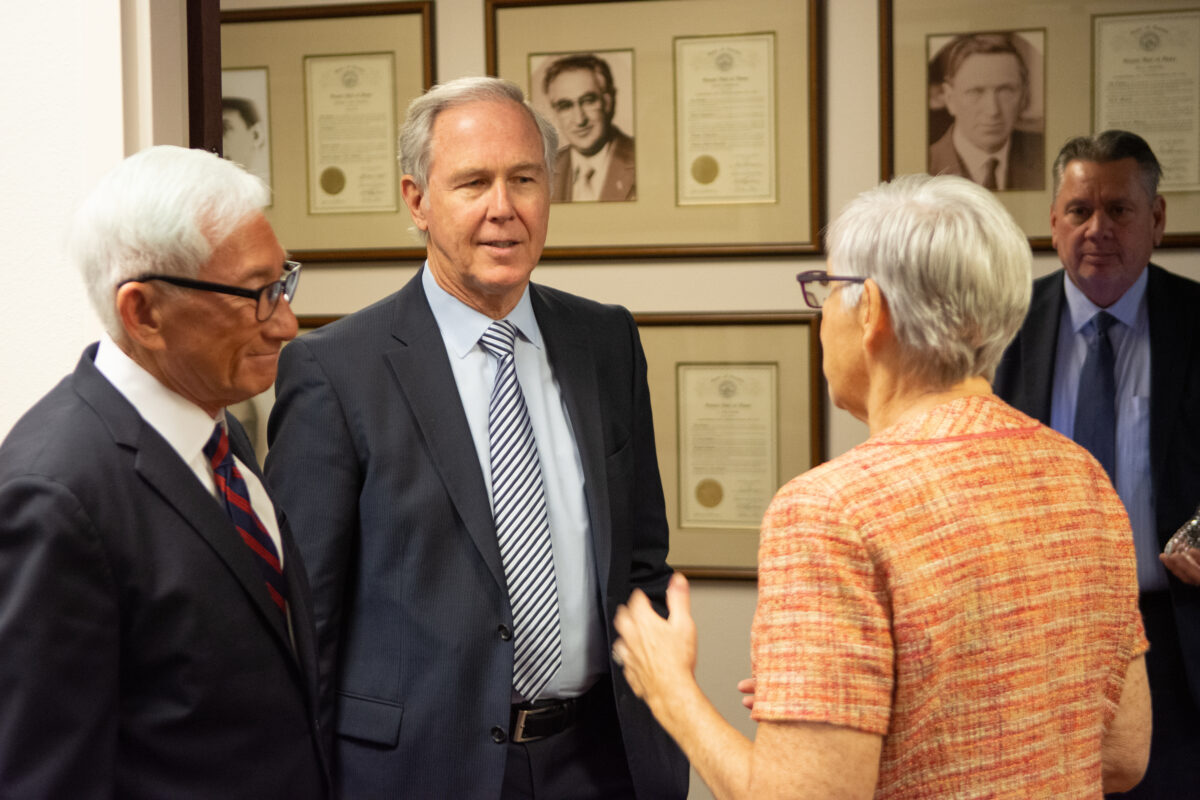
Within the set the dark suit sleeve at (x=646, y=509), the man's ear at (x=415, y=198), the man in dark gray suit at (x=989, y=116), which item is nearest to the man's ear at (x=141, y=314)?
the man's ear at (x=415, y=198)

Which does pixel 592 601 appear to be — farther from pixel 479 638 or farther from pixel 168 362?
pixel 168 362

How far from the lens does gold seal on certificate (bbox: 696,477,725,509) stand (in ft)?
10.3

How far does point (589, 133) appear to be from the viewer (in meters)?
3.09

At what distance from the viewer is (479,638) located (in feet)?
5.49

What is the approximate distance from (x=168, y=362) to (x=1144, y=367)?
2.21m

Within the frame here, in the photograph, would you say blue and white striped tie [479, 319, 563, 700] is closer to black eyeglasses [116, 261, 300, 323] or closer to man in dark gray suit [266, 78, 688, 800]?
man in dark gray suit [266, 78, 688, 800]

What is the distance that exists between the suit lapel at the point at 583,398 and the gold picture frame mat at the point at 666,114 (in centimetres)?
110

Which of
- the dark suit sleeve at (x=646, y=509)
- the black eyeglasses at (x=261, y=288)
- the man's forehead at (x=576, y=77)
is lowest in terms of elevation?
the dark suit sleeve at (x=646, y=509)

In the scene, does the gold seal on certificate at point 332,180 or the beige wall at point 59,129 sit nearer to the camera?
the beige wall at point 59,129

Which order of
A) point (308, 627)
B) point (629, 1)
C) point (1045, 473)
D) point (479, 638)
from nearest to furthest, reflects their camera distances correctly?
point (1045, 473)
point (308, 627)
point (479, 638)
point (629, 1)

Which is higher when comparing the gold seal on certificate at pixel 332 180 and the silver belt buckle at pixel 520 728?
the gold seal on certificate at pixel 332 180

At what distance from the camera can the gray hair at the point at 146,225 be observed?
1.20 meters

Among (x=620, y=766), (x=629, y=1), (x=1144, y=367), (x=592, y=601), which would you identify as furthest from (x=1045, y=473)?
(x=629, y=1)

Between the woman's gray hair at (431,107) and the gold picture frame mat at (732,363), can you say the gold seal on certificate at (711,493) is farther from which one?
the woman's gray hair at (431,107)
